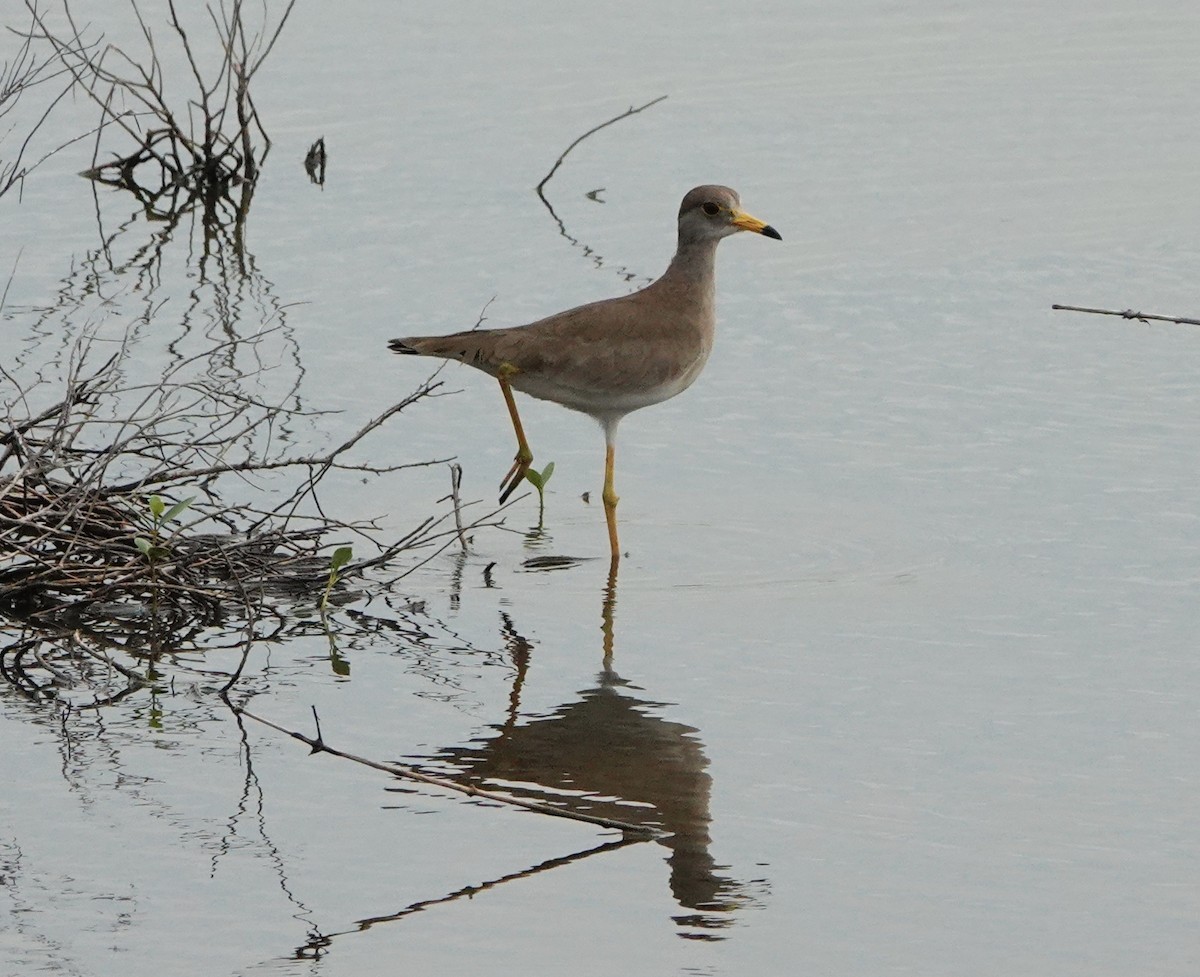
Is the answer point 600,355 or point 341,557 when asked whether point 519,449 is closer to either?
point 600,355

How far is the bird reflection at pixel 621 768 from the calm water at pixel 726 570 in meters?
0.02

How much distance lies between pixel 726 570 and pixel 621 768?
1938mm

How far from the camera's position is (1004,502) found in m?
9.04

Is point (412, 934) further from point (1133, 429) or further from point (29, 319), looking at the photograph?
point (29, 319)

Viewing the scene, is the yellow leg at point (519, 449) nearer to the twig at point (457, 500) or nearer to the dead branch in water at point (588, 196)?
the twig at point (457, 500)

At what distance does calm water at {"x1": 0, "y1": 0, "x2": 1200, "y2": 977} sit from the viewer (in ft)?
18.9

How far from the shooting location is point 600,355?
8.88m

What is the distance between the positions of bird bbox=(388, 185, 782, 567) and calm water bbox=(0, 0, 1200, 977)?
40cm

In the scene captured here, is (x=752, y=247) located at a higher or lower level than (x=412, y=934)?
higher

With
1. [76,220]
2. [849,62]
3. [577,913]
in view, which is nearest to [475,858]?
[577,913]

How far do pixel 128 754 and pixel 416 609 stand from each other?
166 cm

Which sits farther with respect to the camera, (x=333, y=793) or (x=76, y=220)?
(x=76, y=220)

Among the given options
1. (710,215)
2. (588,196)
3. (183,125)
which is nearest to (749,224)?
(710,215)

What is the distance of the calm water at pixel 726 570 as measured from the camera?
5.76 m
